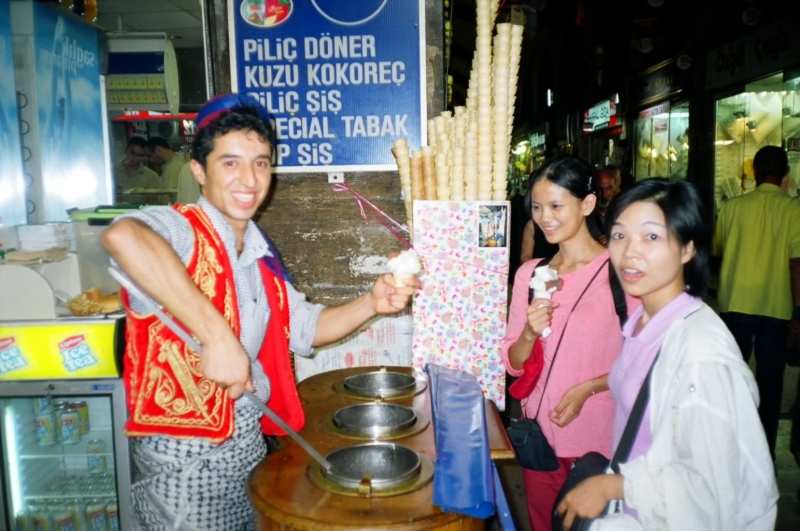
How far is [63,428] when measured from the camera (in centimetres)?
344

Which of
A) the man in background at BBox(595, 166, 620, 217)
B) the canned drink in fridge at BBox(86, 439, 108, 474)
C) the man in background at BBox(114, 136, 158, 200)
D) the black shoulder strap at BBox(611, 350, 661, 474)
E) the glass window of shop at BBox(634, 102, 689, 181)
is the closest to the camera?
the black shoulder strap at BBox(611, 350, 661, 474)

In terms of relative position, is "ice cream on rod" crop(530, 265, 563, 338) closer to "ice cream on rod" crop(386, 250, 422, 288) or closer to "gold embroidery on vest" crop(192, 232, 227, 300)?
"ice cream on rod" crop(386, 250, 422, 288)

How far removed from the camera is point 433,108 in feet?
12.2

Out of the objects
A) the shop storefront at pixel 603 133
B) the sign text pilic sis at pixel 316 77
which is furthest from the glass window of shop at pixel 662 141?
the sign text pilic sis at pixel 316 77

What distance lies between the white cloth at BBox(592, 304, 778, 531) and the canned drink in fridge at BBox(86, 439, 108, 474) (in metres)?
3.20

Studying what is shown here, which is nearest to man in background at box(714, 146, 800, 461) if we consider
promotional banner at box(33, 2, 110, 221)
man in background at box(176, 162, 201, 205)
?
promotional banner at box(33, 2, 110, 221)

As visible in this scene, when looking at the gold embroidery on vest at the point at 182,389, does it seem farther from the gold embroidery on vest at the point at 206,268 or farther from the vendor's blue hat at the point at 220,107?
the vendor's blue hat at the point at 220,107

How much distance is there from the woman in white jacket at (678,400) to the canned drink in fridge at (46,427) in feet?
10.2

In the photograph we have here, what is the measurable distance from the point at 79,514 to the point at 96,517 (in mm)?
105

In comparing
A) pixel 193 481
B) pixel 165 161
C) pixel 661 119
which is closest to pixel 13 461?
pixel 193 481

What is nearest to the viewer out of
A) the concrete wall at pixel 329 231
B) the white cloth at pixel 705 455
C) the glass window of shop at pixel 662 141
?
the white cloth at pixel 705 455

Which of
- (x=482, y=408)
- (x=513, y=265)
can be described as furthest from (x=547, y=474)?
(x=513, y=265)

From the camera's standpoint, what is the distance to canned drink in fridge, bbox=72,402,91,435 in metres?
3.51

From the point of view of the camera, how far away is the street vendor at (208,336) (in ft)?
5.29
